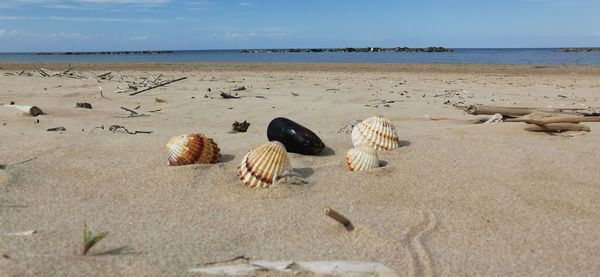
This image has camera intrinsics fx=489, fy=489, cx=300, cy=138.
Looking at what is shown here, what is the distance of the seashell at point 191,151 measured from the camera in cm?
331

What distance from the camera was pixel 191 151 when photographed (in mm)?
3312

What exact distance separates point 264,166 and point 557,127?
2.95 metres

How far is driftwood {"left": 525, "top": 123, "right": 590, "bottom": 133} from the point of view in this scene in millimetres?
4387

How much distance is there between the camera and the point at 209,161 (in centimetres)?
339

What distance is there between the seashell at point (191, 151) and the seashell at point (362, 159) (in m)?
0.95

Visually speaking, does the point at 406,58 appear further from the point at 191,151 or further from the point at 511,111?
the point at 191,151

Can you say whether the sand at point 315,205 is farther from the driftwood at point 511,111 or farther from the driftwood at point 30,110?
the driftwood at point 511,111

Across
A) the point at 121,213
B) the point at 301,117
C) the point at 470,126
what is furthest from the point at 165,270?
the point at 301,117

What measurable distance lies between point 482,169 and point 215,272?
2.11 metres

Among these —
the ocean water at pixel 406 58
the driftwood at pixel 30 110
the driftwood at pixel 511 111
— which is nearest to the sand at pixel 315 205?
the driftwood at pixel 30 110

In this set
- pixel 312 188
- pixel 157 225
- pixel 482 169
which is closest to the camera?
pixel 157 225

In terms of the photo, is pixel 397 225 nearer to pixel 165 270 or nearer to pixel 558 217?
pixel 558 217

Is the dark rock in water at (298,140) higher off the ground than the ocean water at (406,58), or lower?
higher

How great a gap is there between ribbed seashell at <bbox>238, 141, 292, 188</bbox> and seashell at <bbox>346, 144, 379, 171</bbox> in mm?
473
